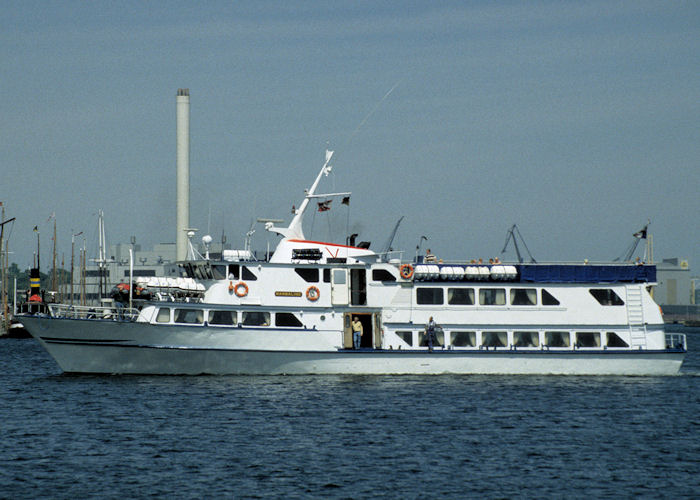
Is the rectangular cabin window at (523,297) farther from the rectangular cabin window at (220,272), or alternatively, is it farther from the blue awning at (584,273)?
the rectangular cabin window at (220,272)

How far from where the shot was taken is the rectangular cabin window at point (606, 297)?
1553 inches

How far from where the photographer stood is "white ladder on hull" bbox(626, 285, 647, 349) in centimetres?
3916

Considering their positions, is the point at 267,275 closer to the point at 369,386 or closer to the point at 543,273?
the point at 369,386

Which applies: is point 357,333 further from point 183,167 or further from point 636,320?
point 183,167

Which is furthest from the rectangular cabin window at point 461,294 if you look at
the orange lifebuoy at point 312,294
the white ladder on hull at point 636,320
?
the white ladder on hull at point 636,320

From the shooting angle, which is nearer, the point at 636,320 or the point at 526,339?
the point at 526,339

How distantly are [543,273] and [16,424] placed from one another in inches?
879

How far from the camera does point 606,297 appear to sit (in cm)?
3947

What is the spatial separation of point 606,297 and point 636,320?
161 centimetres

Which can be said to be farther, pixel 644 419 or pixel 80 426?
pixel 644 419

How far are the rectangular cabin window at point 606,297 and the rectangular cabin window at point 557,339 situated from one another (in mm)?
2160

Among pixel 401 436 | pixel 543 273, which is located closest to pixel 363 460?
pixel 401 436

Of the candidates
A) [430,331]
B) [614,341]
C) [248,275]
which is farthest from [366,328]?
[614,341]

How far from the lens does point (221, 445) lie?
83.5 feet
